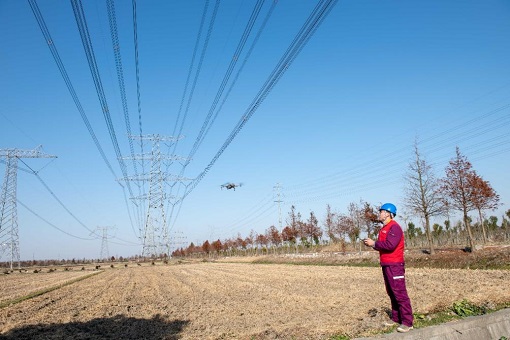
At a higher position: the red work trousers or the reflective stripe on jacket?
the reflective stripe on jacket

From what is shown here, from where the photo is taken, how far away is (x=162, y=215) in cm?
5594

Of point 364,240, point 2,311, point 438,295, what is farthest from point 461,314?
point 2,311

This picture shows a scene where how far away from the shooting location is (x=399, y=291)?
6.43 meters

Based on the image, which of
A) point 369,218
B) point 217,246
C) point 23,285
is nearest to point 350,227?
point 369,218

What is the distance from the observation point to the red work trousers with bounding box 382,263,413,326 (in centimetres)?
628

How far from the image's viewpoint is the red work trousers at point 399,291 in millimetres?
6281

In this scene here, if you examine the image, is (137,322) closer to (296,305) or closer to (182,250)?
(296,305)

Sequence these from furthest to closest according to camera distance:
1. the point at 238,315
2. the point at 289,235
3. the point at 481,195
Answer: the point at 289,235 < the point at 481,195 < the point at 238,315

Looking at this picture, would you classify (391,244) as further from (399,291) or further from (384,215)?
(399,291)

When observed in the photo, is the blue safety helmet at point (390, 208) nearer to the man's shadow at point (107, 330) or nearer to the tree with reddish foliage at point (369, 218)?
the man's shadow at point (107, 330)

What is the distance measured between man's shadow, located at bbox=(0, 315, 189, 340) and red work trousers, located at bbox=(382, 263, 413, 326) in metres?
5.01

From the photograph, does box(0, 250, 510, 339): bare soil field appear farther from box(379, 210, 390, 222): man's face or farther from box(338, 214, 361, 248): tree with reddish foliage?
box(338, 214, 361, 248): tree with reddish foliage

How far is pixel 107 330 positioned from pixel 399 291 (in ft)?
26.5

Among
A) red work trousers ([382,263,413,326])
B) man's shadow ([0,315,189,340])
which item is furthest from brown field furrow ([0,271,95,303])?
red work trousers ([382,263,413,326])
